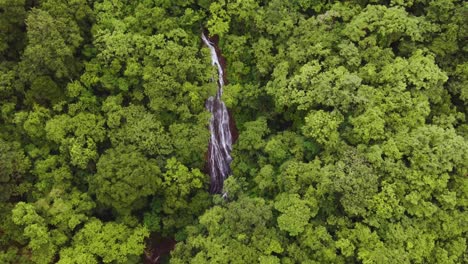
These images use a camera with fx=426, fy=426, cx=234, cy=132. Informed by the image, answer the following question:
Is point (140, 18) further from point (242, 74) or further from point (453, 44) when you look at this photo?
point (453, 44)

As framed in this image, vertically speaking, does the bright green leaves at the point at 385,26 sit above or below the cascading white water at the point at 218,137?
above

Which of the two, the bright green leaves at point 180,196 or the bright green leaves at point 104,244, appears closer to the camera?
the bright green leaves at point 104,244

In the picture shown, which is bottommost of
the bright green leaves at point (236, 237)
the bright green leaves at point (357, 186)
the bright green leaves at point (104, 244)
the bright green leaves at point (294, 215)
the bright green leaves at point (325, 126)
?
the bright green leaves at point (104, 244)

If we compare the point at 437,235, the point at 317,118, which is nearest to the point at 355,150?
the point at 317,118

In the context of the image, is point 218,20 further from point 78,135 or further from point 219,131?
point 78,135

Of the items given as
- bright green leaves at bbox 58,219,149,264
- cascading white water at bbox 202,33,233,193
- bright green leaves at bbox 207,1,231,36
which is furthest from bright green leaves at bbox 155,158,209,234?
bright green leaves at bbox 207,1,231,36

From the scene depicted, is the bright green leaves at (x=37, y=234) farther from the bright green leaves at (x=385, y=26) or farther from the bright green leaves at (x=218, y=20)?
the bright green leaves at (x=385, y=26)

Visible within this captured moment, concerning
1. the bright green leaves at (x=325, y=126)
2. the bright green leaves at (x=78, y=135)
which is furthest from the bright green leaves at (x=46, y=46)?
the bright green leaves at (x=325, y=126)
